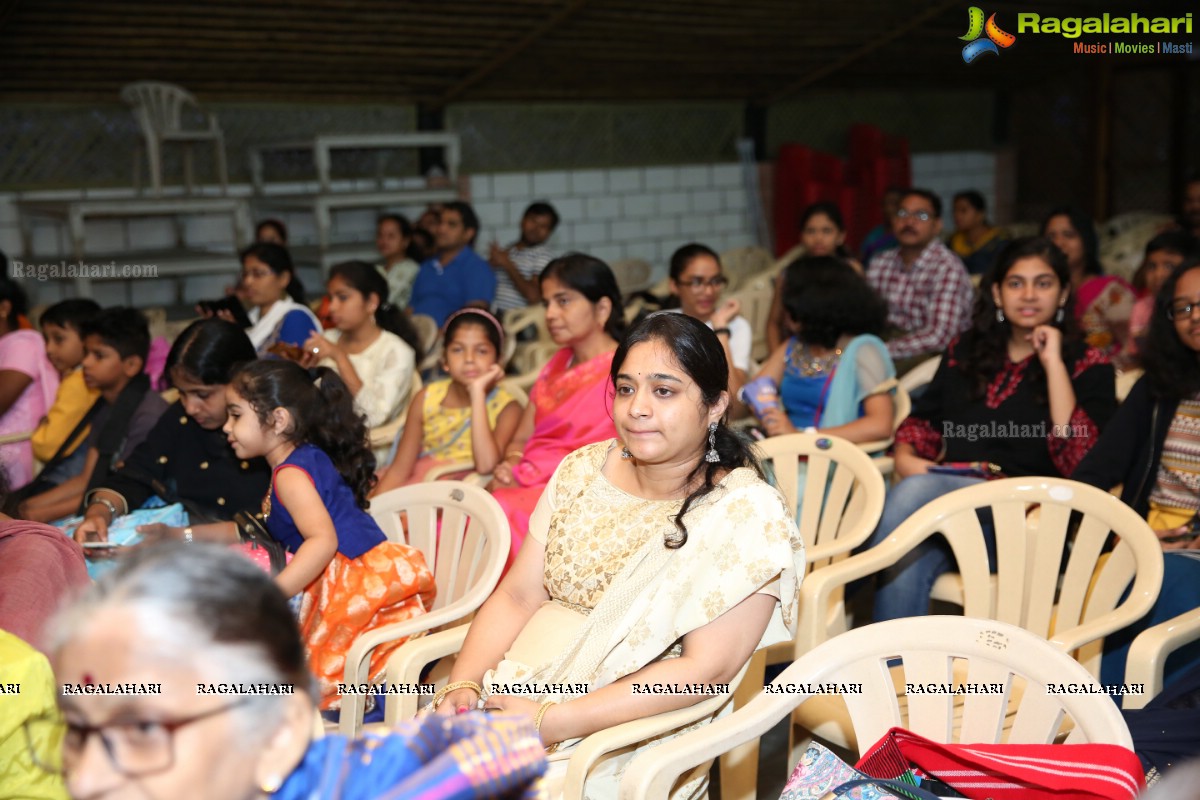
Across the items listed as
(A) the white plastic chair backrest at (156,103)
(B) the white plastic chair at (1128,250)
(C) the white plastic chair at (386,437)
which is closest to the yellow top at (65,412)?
(C) the white plastic chair at (386,437)

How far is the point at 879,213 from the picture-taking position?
8.66 metres

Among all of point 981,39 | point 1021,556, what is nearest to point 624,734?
point 1021,556

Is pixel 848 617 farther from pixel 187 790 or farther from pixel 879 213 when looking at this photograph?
pixel 879 213

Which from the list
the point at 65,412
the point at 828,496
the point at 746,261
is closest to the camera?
the point at 828,496

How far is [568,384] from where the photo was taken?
10.3 ft

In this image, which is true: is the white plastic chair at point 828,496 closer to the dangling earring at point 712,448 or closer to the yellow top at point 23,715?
the dangling earring at point 712,448

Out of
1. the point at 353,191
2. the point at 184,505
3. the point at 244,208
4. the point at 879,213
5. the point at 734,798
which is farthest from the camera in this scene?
the point at 879,213

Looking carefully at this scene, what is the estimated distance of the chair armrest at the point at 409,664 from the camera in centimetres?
213

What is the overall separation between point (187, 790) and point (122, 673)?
111 mm

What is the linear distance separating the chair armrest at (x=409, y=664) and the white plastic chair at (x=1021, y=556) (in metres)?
0.75

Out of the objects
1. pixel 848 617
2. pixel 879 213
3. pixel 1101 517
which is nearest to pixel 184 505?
pixel 848 617

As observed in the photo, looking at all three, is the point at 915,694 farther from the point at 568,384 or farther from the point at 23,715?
the point at 568,384

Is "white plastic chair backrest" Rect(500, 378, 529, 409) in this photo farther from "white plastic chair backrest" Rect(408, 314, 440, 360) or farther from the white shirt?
"white plastic chair backrest" Rect(408, 314, 440, 360)

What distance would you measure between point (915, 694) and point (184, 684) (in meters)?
1.19
